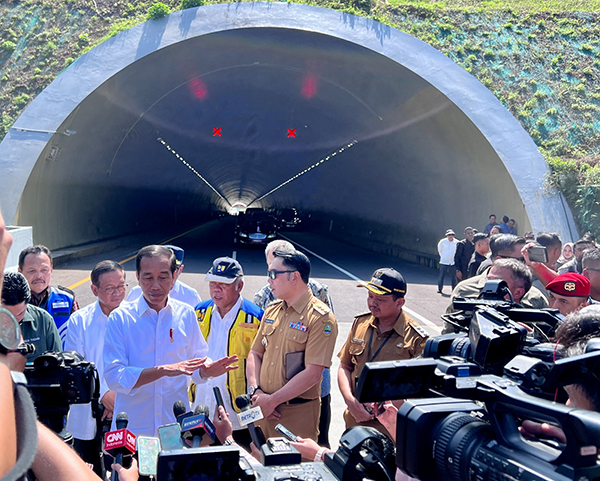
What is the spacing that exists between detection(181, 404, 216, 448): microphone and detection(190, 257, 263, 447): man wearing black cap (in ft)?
6.77

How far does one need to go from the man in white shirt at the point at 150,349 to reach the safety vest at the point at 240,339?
46 centimetres

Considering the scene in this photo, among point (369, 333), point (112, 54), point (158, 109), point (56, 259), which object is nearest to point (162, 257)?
point (369, 333)

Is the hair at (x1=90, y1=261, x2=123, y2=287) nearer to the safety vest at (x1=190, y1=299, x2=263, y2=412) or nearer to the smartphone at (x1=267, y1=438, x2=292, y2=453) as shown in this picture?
the safety vest at (x1=190, y1=299, x2=263, y2=412)

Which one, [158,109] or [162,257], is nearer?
[162,257]

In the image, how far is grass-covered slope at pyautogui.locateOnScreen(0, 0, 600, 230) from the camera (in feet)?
61.6

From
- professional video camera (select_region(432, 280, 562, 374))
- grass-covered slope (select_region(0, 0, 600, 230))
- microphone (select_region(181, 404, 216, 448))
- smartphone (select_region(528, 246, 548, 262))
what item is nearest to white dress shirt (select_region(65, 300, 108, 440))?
microphone (select_region(181, 404, 216, 448))

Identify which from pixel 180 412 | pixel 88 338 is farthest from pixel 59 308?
pixel 180 412

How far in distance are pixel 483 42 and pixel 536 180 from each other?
20.7 ft

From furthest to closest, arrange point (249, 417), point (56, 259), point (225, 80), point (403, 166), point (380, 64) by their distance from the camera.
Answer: point (403, 166) < point (225, 80) < point (56, 259) < point (380, 64) < point (249, 417)

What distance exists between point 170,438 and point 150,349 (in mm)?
2085

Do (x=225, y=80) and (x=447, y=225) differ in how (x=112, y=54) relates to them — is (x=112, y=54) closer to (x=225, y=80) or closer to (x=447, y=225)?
(x=225, y=80)

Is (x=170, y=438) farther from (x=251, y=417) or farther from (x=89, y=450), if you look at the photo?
(x=89, y=450)

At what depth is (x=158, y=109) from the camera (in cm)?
2192

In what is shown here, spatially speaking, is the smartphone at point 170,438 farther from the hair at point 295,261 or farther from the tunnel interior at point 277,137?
the tunnel interior at point 277,137
